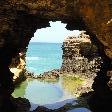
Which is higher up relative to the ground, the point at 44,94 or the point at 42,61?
the point at 44,94

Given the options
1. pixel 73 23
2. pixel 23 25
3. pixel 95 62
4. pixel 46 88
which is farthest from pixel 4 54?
pixel 95 62

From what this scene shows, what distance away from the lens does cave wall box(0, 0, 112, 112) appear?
639 inches

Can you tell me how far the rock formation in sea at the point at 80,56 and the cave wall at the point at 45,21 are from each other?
1826cm

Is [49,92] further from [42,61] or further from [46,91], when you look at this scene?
[42,61]

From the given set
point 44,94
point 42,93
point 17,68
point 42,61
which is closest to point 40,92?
point 42,93

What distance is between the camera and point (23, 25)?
20.0m

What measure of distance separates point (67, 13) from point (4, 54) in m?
5.47

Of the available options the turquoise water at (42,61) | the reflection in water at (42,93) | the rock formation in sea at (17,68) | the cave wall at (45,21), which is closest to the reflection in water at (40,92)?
the reflection in water at (42,93)

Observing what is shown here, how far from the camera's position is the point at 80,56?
1703 inches

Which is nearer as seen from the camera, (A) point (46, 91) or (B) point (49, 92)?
(B) point (49, 92)

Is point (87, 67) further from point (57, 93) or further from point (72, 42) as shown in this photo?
point (57, 93)

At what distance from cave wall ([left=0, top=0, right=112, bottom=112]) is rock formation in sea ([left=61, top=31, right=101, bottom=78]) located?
1826cm

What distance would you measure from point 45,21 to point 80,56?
22.1m

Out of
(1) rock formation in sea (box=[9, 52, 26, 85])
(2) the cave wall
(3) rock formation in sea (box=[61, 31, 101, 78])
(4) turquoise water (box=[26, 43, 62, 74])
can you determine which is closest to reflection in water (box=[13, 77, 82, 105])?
(1) rock formation in sea (box=[9, 52, 26, 85])
